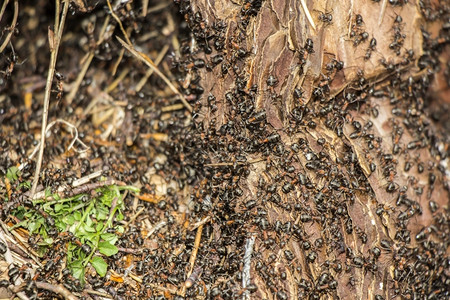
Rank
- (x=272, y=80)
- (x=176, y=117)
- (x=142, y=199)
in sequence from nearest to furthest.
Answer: (x=272, y=80) → (x=142, y=199) → (x=176, y=117)

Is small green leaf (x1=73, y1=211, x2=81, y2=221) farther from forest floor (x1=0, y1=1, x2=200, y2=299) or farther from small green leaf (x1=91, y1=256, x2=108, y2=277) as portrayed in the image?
small green leaf (x1=91, y1=256, x2=108, y2=277)

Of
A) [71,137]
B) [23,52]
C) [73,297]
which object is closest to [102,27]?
[23,52]

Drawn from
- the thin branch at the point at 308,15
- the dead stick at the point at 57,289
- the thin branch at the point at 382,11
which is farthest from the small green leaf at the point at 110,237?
the thin branch at the point at 382,11

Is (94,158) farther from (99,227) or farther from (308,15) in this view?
(308,15)

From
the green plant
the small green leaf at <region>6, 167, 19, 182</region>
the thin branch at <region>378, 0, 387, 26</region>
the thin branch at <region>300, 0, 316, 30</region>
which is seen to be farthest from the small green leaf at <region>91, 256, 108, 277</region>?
the thin branch at <region>378, 0, 387, 26</region>

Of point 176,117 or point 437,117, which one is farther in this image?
point 437,117

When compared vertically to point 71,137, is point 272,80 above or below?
above

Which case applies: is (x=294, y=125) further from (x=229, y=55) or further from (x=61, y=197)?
(x=61, y=197)

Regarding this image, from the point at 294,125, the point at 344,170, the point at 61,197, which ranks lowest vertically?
the point at 61,197
